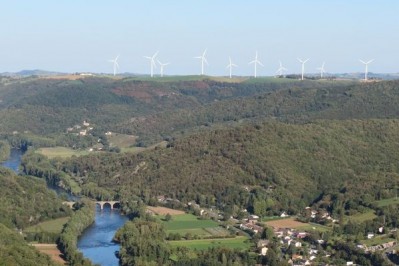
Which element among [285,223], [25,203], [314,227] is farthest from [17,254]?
[285,223]

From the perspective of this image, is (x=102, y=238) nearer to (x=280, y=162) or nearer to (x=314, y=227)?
(x=314, y=227)

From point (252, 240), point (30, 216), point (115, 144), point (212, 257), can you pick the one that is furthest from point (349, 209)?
point (115, 144)

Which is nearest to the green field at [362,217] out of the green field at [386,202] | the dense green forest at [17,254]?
the green field at [386,202]

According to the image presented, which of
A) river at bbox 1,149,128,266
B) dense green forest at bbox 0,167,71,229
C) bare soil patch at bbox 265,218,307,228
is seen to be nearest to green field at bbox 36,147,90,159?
dense green forest at bbox 0,167,71,229

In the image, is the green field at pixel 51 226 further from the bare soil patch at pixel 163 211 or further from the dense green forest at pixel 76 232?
the bare soil patch at pixel 163 211

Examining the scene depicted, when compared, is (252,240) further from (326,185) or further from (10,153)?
(10,153)

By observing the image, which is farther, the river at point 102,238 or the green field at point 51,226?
the green field at point 51,226
